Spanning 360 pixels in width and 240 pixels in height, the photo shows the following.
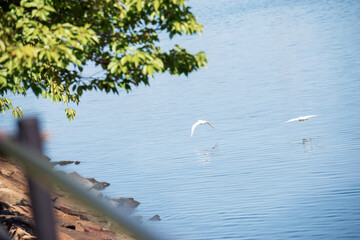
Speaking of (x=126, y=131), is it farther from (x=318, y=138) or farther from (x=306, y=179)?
(x=306, y=179)

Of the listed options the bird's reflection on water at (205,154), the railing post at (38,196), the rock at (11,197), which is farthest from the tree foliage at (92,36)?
the bird's reflection on water at (205,154)

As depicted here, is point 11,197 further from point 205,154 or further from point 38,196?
point 205,154

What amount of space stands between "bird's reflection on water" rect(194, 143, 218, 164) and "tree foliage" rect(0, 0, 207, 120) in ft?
49.9

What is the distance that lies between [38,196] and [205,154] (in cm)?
2210

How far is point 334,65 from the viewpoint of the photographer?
40.9m

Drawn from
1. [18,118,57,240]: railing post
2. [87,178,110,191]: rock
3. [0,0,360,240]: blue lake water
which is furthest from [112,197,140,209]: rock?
[18,118,57,240]: railing post

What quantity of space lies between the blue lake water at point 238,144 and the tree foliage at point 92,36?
1942mm

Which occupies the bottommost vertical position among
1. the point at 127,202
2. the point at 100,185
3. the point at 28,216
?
the point at 28,216

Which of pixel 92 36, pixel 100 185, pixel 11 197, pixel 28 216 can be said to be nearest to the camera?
pixel 92 36

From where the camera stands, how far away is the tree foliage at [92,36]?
7.29 metres

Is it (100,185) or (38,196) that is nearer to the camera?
(38,196)

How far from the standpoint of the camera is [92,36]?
7.56 meters

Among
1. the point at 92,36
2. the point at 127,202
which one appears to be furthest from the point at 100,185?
the point at 92,36

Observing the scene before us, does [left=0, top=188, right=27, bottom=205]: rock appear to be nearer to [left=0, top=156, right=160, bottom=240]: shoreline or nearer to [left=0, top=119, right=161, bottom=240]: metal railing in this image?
[left=0, top=156, right=160, bottom=240]: shoreline
